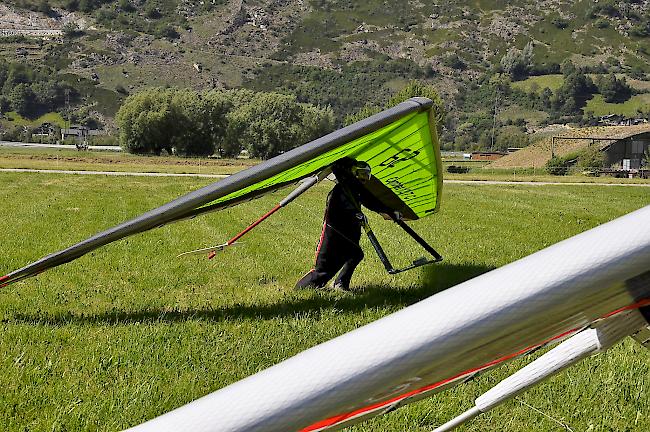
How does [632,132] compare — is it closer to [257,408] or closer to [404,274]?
[404,274]

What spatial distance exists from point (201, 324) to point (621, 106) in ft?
606

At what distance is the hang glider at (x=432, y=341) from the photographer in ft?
3.63

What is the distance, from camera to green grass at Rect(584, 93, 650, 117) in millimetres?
160125

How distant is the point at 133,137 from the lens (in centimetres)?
6738

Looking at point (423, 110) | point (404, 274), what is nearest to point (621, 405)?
point (423, 110)

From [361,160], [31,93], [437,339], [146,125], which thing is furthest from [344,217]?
[31,93]

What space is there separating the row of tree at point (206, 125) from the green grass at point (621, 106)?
113461 mm

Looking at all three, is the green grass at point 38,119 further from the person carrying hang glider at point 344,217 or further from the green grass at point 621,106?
the person carrying hang glider at point 344,217

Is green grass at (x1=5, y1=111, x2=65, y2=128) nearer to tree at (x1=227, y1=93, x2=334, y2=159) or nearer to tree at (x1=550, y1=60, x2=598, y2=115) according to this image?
tree at (x1=227, y1=93, x2=334, y2=159)

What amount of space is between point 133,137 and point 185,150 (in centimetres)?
540

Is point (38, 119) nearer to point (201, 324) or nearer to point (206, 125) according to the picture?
point (206, 125)

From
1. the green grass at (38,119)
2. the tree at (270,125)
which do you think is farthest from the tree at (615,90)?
the green grass at (38,119)

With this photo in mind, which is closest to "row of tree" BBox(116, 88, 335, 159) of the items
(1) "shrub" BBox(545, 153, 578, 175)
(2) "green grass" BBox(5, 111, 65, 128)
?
(1) "shrub" BBox(545, 153, 578, 175)

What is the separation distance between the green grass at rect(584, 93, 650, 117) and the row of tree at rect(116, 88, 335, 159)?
372 feet
